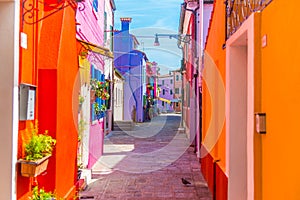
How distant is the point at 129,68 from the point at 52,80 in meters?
26.1

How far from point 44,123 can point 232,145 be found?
2.75 meters

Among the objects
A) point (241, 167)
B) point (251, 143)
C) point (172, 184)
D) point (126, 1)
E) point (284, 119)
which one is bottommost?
point (172, 184)

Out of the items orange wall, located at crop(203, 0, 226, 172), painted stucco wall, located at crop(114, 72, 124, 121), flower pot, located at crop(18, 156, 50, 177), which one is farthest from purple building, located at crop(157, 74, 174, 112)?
flower pot, located at crop(18, 156, 50, 177)

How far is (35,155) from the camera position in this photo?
425 cm

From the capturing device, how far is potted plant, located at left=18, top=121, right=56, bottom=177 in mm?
4039

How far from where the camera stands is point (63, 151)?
5922mm


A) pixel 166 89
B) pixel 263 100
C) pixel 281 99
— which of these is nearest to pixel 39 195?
pixel 263 100

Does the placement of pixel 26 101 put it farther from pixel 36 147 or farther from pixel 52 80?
pixel 52 80

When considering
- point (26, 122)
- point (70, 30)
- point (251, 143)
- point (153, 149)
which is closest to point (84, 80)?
point (70, 30)

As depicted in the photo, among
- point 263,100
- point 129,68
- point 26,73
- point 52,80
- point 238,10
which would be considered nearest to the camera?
point 263,100

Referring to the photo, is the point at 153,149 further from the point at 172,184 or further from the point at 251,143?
the point at 251,143

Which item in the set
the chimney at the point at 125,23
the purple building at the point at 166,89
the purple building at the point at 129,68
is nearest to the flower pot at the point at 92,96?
the purple building at the point at 129,68

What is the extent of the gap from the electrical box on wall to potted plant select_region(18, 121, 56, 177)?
0.28 meters

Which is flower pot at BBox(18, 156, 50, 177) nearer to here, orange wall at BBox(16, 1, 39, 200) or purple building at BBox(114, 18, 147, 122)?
orange wall at BBox(16, 1, 39, 200)
